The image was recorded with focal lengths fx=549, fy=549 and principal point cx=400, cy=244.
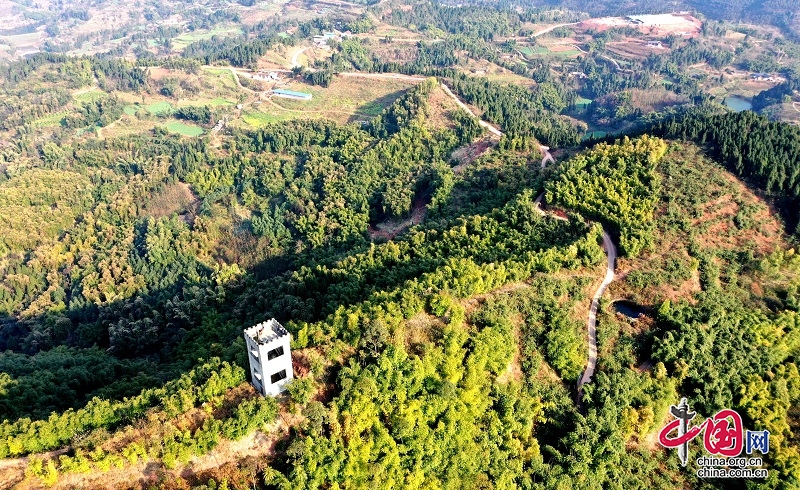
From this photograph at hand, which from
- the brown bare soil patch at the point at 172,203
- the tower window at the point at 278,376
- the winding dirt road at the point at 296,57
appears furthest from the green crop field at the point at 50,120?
the tower window at the point at 278,376

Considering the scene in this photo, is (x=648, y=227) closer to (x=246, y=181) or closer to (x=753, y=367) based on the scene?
(x=753, y=367)

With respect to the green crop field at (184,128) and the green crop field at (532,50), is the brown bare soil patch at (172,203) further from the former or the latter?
the green crop field at (532,50)

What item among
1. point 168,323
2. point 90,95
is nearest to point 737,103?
point 168,323

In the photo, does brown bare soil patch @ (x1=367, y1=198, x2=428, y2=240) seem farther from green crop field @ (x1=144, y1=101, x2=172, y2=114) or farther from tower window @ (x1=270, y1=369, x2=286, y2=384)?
green crop field @ (x1=144, y1=101, x2=172, y2=114)

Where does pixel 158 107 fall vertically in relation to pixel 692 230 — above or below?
below

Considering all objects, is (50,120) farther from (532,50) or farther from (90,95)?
(532,50)

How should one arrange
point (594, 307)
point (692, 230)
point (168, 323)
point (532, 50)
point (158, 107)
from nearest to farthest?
point (594, 307) < point (692, 230) < point (168, 323) < point (158, 107) < point (532, 50)

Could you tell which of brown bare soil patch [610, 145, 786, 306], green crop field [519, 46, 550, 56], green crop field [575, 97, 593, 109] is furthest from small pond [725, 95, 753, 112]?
brown bare soil patch [610, 145, 786, 306]

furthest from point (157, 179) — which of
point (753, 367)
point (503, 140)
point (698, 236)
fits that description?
point (753, 367)
